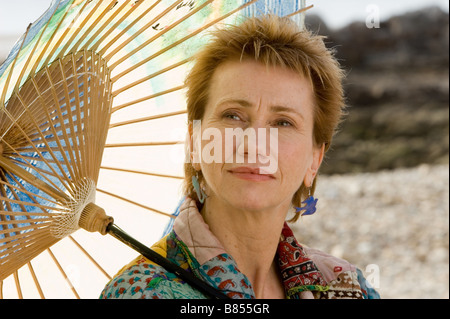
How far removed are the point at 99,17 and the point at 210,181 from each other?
45 centimetres

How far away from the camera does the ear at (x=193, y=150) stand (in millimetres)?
1420

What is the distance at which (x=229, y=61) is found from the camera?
1.37m

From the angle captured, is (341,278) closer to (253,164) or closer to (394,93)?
(253,164)

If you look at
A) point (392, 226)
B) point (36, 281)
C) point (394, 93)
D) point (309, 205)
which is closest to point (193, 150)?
point (309, 205)

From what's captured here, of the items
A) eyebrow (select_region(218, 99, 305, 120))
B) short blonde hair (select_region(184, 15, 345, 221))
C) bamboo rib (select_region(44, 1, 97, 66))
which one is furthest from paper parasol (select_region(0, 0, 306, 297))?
eyebrow (select_region(218, 99, 305, 120))

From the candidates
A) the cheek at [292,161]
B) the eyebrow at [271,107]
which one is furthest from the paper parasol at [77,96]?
the cheek at [292,161]

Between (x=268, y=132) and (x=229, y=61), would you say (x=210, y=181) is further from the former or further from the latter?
(x=229, y=61)

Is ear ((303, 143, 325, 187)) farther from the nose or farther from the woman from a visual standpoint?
the nose

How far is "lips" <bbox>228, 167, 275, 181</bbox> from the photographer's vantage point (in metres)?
1.26

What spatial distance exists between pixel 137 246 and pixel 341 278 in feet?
1.57

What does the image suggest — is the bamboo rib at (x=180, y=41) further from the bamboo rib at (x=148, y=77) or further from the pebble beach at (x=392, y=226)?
the pebble beach at (x=392, y=226)

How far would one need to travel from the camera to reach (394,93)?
899 cm

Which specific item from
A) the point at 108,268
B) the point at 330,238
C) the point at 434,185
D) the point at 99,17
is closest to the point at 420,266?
the point at 330,238
